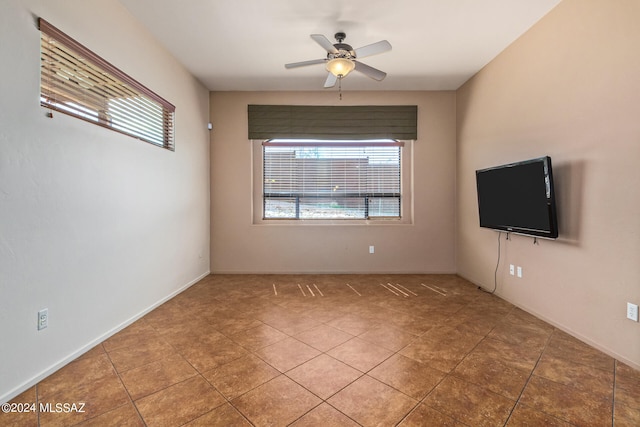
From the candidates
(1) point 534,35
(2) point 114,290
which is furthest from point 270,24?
(2) point 114,290

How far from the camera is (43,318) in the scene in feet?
6.03

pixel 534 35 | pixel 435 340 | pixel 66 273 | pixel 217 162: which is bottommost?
pixel 435 340

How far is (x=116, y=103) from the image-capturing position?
8.21 ft

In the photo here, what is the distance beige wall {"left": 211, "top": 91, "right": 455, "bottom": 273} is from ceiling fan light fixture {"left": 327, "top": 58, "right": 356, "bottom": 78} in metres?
1.70

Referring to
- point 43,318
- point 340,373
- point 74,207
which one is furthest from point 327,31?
point 43,318

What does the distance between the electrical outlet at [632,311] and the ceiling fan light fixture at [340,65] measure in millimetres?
2931

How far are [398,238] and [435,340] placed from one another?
2.27 m

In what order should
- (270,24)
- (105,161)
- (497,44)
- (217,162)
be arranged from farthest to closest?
(217,162), (497,44), (270,24), (105,161)

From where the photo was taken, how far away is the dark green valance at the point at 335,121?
4.43 metres

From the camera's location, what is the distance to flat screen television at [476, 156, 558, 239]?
251 cm

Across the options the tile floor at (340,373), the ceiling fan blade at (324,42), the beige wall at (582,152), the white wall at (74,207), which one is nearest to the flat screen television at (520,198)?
the beige wall at (582,152)

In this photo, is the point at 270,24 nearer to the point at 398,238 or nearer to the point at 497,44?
the point at 497,44

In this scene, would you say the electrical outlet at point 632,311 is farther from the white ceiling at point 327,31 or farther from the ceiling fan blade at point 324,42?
the ceiling fan blade at point 324,42

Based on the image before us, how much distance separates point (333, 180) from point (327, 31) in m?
2.19
